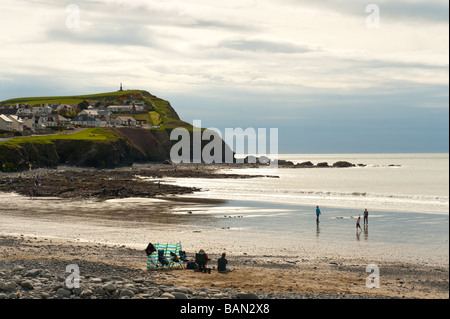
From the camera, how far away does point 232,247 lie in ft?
93.5

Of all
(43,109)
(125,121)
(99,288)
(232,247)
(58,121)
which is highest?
(43,109)

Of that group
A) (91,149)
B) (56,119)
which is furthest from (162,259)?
(56,119)

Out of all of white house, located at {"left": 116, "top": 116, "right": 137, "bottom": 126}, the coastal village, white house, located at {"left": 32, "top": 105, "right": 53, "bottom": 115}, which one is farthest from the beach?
white house, located at {"left": 32, "top": 105, "right": 53, "bottom": 115}

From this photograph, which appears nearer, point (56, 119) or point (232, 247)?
point (232, 247)

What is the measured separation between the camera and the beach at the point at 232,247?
720 inches

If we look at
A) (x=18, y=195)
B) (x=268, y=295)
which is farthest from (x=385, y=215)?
(x=18, y=195)

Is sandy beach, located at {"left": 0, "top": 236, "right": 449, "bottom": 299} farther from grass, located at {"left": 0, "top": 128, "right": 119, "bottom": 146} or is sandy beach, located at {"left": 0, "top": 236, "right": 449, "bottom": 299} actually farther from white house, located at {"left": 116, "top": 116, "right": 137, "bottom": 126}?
white house, located at {"left": 116, "top": 116, "right": 137, "bottom": 126}

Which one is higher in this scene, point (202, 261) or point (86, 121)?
Result: point (86, 121)

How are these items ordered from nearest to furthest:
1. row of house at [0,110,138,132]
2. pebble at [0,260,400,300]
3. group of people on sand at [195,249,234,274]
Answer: pebble at [0,260,400,300] → group of people on sand at [195,249,234,274] → row of house at [0,110,138,132]

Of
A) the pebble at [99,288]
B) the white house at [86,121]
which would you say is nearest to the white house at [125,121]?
the white house at [86,121]

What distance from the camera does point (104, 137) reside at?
437 ft

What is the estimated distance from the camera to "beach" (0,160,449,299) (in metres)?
18.3

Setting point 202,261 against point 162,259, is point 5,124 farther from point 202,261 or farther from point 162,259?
point 202,261
